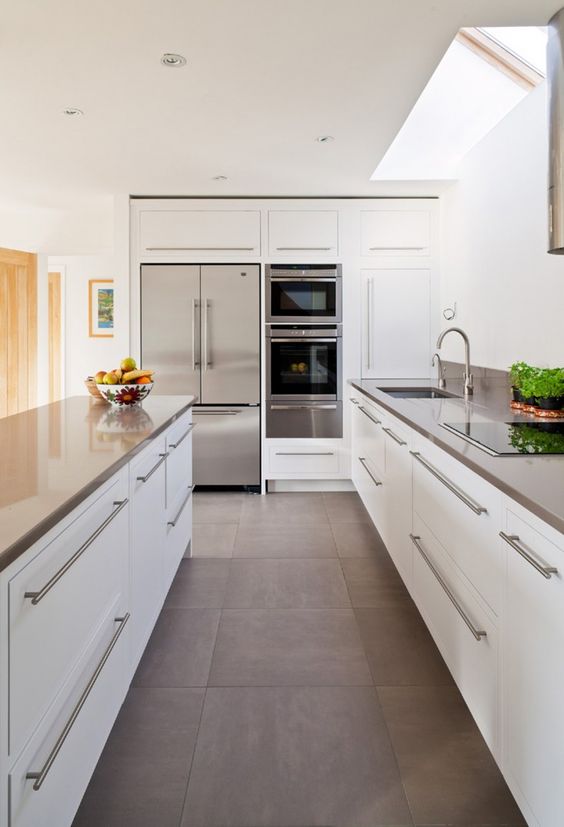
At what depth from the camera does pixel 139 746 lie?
186 cm

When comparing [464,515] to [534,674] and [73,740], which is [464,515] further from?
[73,740]

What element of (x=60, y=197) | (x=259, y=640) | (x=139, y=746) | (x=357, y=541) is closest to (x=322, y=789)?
(x=139, y=746)

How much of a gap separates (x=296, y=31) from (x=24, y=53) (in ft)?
3.67

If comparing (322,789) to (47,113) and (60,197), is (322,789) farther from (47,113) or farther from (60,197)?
(60,197)

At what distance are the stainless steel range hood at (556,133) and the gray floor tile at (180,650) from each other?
1950mm

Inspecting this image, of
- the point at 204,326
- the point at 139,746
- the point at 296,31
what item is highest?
the point at 296,31

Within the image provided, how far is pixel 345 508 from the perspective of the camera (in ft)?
15.3

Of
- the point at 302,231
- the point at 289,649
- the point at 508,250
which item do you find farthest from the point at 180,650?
the point at 302,231

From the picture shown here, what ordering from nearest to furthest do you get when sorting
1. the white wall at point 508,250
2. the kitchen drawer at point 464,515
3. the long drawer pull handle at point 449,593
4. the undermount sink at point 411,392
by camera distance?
1. the kitchen drawer at point 464,515
2. the long drawer pull handle at point 449,593
3. the white wall at point 508,250
4. the undermount sink at point 411,392

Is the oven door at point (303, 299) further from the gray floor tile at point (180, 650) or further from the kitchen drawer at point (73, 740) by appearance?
the kitchen drawer at point (73, 740)

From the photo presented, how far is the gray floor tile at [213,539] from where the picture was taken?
12.0ft

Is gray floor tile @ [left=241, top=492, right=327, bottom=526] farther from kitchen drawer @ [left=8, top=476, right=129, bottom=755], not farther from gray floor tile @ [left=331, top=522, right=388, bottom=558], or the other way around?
kitchen drawer @ [left=8, top=476, right=129, bottom=755]

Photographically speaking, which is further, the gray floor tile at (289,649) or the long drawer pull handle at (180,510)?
the long drawer pull handle at (180,510)

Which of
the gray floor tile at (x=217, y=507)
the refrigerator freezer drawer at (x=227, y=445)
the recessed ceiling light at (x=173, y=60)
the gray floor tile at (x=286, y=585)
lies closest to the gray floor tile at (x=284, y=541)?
the gray floor tile at (x=286, y=585)
